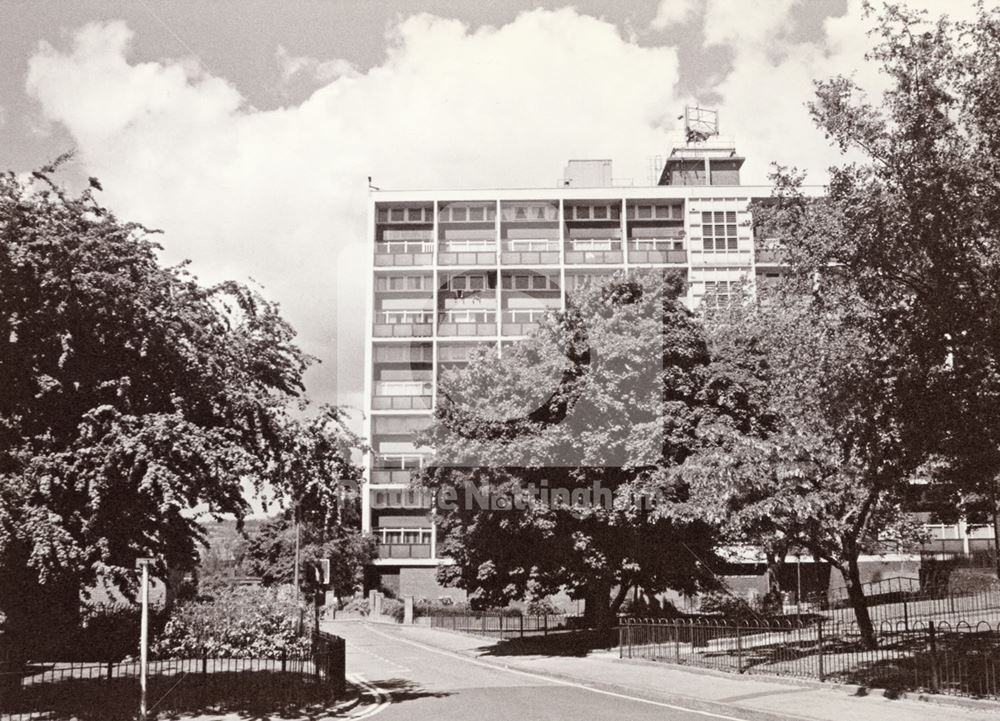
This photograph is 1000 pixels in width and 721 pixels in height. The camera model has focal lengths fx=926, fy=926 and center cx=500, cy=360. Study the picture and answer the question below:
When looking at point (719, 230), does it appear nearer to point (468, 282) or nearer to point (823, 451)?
point (468, 282)

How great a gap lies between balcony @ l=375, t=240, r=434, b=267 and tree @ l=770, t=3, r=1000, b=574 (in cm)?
4962

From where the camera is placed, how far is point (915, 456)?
16.6 meters

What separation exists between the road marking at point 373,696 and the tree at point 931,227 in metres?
10.5

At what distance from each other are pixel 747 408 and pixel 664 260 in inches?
1414

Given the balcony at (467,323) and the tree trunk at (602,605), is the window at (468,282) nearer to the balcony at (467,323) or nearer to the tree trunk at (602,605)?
the balcony at (467,323)

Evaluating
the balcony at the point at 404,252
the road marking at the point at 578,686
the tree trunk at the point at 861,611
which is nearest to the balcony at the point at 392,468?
the balcony at the point at 404,252

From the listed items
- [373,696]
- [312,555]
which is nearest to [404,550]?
[312,555]

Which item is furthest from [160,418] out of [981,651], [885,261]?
[981,651]

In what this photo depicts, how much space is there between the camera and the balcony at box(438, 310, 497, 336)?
209 feet

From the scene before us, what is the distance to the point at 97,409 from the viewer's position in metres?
15.0

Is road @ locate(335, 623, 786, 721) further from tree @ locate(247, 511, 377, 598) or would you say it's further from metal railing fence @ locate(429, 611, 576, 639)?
tree @ locate(247, 511, 377, 598)

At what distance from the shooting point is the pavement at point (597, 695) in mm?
14922

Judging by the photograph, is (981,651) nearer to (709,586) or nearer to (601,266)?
(709,586)

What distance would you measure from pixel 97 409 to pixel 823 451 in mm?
14181
